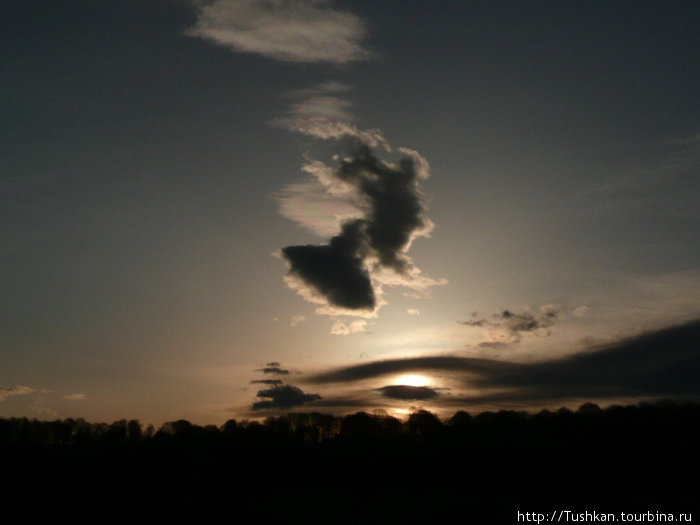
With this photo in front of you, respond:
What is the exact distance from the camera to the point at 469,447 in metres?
178

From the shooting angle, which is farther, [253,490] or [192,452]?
[192,452]

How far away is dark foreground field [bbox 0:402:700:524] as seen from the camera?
14212 centimetres

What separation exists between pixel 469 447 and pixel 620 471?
37.4 meters

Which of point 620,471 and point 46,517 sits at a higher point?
point 620,471

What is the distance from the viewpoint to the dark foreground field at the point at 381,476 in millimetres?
142125

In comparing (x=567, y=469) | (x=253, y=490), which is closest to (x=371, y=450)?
(x=253, y=490)

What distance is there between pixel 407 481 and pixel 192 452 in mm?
54967

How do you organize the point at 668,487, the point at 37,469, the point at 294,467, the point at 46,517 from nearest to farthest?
the point at 46,517
the point at 668,487
the point at 37,469
the point at 294,467

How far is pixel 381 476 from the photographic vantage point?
166000 millimetres

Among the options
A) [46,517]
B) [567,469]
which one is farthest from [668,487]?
[46,517]

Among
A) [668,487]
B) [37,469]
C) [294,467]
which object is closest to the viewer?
[668,487]

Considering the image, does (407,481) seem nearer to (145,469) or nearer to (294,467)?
(294,467)

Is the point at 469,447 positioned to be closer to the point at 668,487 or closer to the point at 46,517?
the point at 668,487

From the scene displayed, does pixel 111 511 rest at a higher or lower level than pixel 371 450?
lower
